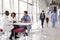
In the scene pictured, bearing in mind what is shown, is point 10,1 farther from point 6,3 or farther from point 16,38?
point 16,38

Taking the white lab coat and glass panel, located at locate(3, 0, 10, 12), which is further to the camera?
glass panel, located at locate(3, 0, 10, 12)

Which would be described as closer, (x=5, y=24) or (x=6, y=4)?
(x=5, y=24)

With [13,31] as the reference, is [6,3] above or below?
above

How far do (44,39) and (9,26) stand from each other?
2.15 metres

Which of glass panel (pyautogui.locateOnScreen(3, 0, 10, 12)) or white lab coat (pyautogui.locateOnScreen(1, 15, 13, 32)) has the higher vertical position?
glass panel (pyautogui.locateOnScreen(3, 0, 10, 12))

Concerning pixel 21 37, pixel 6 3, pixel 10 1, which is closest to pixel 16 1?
pixel 10 1

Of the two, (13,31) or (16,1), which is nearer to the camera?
(13,31)

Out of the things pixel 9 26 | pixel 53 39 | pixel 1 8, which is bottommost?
pixel 53 39

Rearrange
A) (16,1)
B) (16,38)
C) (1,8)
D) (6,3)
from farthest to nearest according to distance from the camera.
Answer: (16,1)
(6,3)
(1,8)
(16,38)

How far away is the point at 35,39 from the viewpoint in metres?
8.16

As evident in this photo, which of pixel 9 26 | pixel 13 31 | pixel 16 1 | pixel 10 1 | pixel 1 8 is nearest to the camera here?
pixel 9 26

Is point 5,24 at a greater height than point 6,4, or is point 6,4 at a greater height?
point 6,4

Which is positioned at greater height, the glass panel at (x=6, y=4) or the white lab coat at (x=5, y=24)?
the glass panel at (x=6, y=4)

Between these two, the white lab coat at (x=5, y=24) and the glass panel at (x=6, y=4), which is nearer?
the white lab coat at (x=5, y=24)
